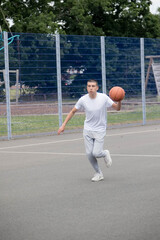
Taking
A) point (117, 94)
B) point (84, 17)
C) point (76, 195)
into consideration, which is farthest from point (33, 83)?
point (84, 17)

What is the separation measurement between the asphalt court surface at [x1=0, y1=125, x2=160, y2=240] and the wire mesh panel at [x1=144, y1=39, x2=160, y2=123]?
7.56 metres

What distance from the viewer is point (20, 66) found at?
1769 centimetres

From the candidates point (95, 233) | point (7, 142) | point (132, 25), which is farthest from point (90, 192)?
point (132, 25)

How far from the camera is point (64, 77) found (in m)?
19.0

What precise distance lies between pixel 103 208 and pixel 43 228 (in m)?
1.21

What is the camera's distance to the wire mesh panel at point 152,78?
2208cm

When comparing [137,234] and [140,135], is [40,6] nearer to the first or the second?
[140,135]

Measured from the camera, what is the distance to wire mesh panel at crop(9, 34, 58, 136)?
58.1 feet

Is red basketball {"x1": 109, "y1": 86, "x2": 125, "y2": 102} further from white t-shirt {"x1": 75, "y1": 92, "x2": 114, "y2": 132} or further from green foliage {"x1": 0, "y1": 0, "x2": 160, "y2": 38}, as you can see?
green foliage {"x1": 0, "y1": 0, "x2": 160, "y2": 38}

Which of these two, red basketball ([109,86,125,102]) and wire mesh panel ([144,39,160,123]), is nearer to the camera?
red basketball ([109,86,125,102])

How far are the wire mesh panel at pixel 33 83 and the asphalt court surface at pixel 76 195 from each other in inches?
130

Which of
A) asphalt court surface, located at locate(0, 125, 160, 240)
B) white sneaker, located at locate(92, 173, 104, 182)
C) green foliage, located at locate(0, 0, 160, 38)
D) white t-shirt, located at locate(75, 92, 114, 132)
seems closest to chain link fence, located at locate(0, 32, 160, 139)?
asphalt court surface, located at locate(0, 125, 160, 240)

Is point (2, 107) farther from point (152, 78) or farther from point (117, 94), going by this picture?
point (117, 94)

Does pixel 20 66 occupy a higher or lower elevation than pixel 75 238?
higher
